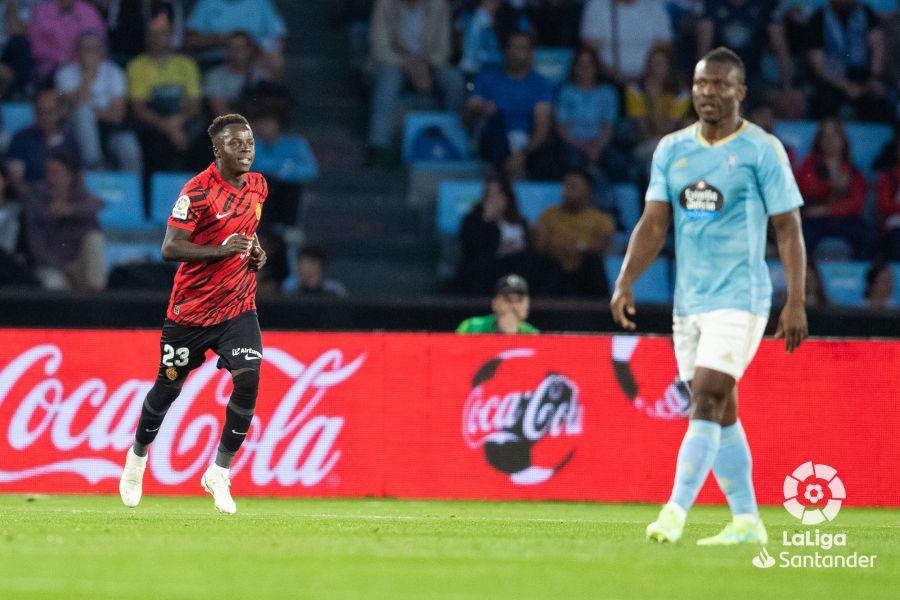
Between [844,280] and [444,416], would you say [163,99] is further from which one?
[844,280]

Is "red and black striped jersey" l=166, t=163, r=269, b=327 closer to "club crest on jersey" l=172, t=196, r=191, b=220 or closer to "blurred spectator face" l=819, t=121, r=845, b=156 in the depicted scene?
"club crest on jersey" l=172, t=196, r=191, b=220

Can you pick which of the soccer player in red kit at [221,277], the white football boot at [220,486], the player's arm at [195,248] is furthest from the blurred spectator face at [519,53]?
the white football boot at [220,486]

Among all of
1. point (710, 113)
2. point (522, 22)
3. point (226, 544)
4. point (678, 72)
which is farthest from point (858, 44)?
point (226, 544)

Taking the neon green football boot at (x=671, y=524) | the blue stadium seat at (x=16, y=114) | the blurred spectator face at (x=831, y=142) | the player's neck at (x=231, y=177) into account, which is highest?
the player's neck at (x=231, y=177)

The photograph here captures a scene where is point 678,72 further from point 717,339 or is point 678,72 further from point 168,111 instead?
point 717,339

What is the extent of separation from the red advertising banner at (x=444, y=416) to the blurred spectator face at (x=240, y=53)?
5.57 m

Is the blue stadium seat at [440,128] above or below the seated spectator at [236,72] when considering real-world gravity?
below

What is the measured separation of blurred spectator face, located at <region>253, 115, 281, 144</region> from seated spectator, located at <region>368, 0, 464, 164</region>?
1.41 metres

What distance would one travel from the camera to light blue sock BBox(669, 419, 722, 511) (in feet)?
23.1

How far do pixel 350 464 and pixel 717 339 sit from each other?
5448mm

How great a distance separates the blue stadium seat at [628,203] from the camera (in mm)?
16531

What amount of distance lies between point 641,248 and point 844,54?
471 inches

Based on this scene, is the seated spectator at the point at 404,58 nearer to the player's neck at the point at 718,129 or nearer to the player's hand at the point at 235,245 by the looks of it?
the player's hand at the point at 235,245

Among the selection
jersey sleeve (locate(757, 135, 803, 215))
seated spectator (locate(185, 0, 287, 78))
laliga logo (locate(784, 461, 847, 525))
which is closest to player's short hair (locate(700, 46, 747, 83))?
jersey sleeve (locate(757, 135, 803, 215))
